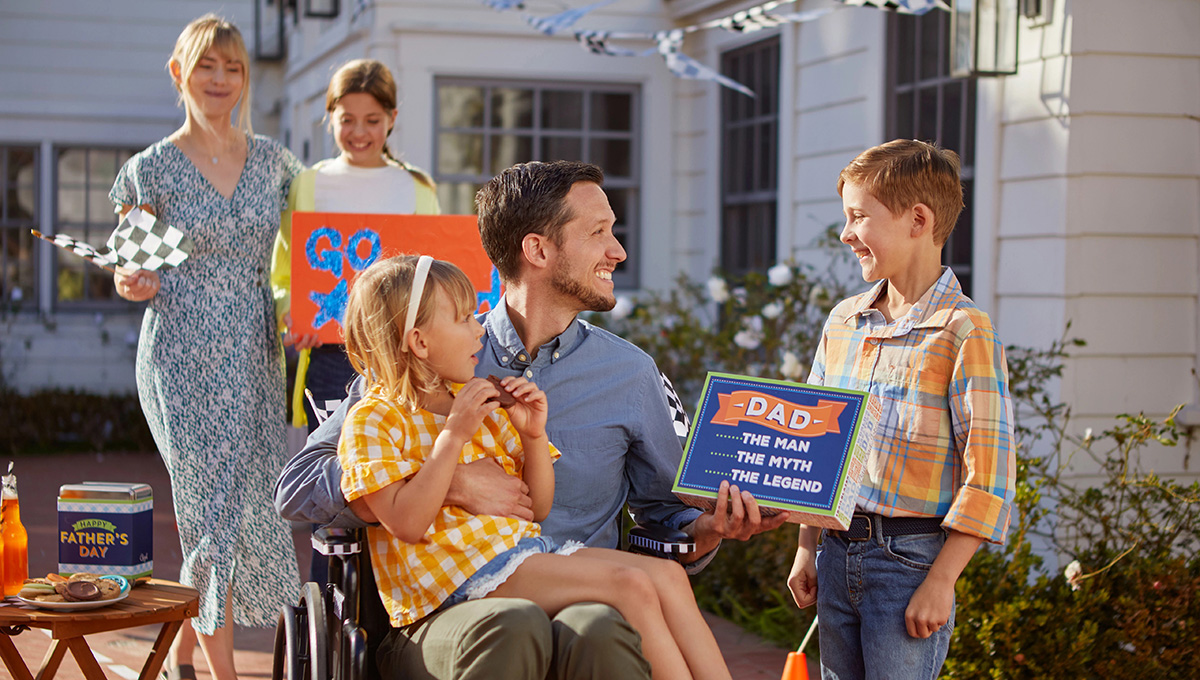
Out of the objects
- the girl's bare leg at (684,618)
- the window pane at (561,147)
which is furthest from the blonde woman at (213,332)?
the window pane at (561,147)

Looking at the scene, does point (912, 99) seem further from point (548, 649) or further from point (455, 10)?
point (548, 649)

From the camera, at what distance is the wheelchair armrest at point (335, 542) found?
2.50 m

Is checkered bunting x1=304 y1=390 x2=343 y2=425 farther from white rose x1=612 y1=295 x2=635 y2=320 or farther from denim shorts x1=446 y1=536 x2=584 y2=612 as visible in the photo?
white rose x1=612 y1=295 x2=635 y2=320

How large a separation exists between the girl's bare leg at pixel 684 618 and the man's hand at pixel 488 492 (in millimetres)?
185

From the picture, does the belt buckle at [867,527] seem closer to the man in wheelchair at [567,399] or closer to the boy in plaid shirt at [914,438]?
the boy in plaid shirt at [914,438]

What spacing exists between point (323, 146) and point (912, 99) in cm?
550

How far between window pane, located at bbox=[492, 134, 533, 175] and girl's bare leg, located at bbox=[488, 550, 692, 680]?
673 cm

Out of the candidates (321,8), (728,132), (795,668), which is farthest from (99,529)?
(321,8)

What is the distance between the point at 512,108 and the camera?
8.85 m

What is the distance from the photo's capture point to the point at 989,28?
202 inches

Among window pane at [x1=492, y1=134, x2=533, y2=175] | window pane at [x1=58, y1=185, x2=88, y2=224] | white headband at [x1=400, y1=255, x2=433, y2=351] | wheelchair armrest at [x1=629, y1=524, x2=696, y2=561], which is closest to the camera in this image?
white headband at [x1=400, y1=255, x2=433, y2=351]

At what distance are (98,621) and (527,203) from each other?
54.5 inches

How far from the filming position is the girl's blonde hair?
2.45 m

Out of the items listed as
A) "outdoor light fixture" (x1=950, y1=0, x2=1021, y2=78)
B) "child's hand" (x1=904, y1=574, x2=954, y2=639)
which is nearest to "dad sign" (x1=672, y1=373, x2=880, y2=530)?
"child's hand" (x1=904, y1=574, x2=954, y2=639)
